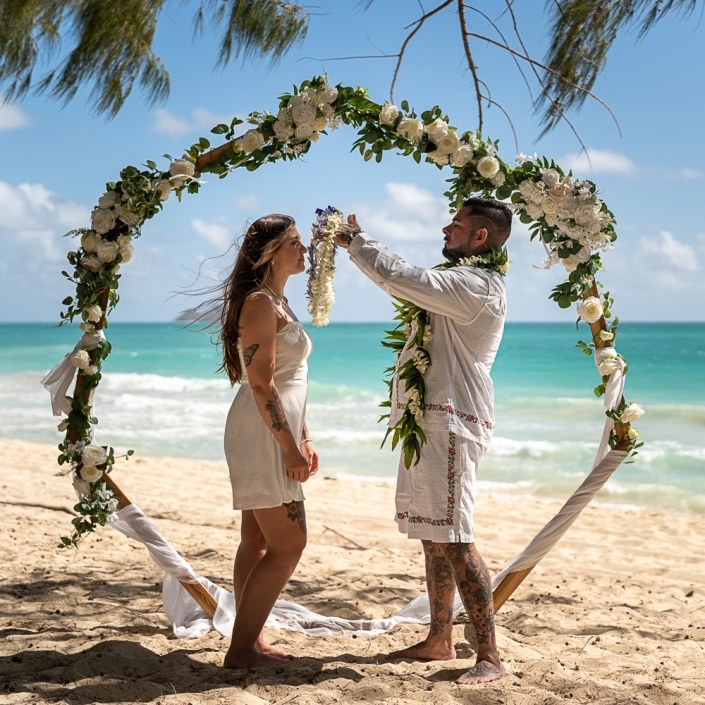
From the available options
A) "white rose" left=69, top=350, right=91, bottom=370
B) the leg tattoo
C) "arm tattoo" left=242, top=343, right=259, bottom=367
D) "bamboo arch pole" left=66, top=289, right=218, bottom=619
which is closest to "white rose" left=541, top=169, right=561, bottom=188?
"arm tattoo" left=242, top=343, right=259, bottom=367

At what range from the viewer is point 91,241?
4.15m

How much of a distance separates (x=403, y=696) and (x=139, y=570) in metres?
2.73

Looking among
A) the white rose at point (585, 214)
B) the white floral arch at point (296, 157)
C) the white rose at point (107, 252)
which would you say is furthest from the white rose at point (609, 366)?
the white rose at point (107, 252)

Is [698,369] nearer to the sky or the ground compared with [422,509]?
nearer to the sky

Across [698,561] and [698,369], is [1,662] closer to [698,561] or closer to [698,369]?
[698,561]

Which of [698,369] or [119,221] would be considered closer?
[119,221]

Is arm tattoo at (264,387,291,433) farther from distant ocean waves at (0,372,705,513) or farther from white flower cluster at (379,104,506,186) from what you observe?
distant ocean waves at (0,372,705,513)

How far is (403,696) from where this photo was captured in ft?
11.3

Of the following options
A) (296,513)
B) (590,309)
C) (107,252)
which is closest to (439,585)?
(296,513)

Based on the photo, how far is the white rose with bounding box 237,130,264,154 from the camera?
4.15 metres

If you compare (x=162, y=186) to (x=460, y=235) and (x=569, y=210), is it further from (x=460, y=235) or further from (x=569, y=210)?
(x=569, y=210)

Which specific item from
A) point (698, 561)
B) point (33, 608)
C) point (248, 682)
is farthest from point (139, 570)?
point (698, 561)

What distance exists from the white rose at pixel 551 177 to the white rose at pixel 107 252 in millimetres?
2048

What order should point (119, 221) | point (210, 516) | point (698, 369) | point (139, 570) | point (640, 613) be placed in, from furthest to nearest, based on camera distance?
point (698, 369)
point (210, 516)
point (139, 570)
point (640, 613)
point (119, 221)
